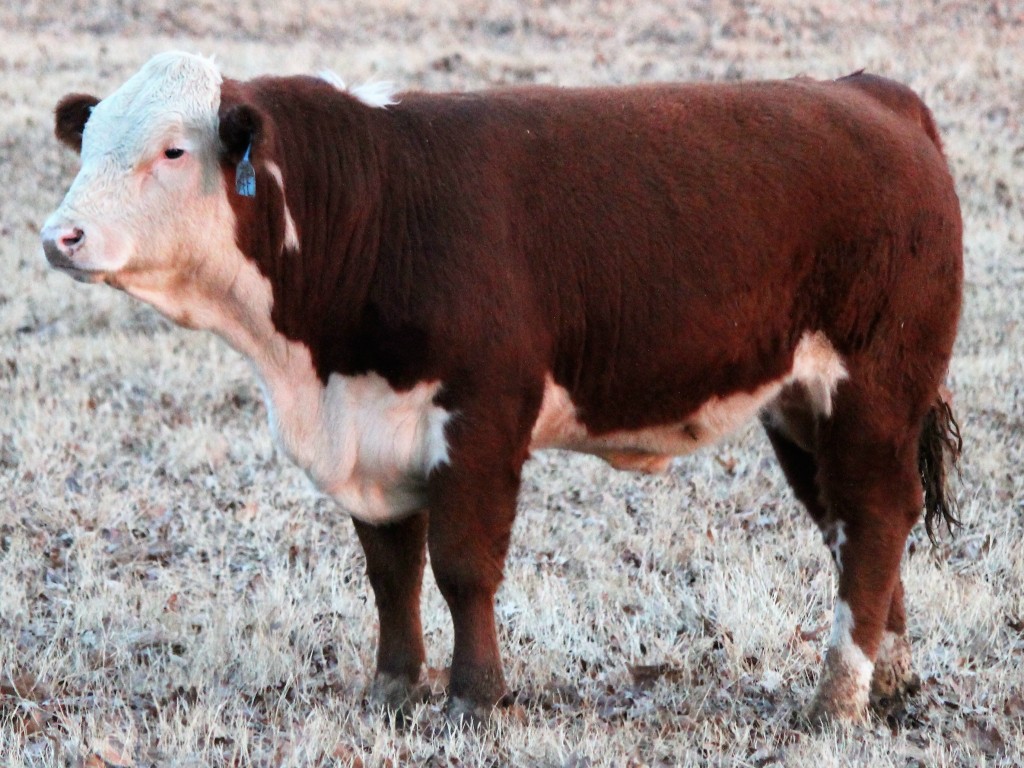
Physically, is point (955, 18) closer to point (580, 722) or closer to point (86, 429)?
point (86, 429)

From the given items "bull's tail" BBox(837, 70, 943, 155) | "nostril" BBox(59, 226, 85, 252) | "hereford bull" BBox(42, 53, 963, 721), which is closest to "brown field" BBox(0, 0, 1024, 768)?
"hereford bull" BBox(42, 53, 963, 721)

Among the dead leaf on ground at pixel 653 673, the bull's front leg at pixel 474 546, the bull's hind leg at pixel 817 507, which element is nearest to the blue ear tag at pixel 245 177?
the bull's front leg at pixel 474 546

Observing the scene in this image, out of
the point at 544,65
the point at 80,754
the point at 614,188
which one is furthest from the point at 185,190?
the point at 544,65

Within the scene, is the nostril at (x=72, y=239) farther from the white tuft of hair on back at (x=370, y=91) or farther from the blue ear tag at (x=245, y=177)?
the white tuft of hair on back at (x=370, y=91)

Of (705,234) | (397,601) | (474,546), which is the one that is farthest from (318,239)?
(397,601)

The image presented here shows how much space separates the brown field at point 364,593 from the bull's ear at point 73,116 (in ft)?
6.63

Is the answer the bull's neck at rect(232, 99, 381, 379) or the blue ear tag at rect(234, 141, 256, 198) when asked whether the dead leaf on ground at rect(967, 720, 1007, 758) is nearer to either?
the bull's neck at rect(232, 99, 381, 379)

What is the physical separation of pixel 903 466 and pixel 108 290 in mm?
9109

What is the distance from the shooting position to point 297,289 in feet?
17.4

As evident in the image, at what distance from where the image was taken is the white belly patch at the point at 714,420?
5.71 metres

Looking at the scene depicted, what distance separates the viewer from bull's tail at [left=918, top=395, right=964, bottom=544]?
6.21m

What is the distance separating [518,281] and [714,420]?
1.04 metres

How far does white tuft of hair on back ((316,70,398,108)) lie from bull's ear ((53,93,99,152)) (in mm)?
828

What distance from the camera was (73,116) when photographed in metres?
5.29
